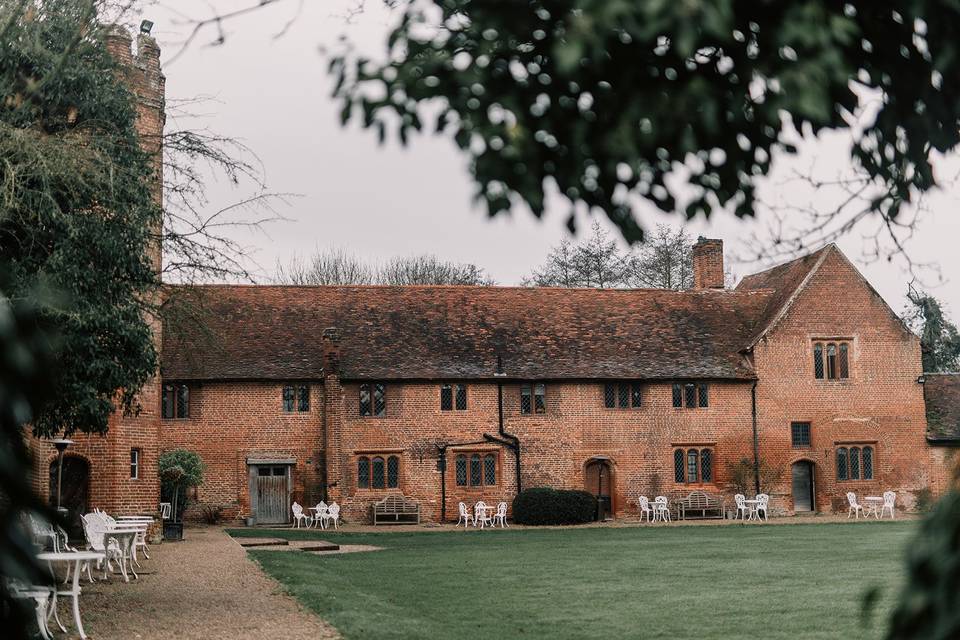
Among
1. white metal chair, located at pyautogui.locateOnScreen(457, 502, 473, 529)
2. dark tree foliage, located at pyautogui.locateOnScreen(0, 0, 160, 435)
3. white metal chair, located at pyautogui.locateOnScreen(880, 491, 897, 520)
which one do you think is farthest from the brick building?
dark tree foliage, located at pyautogui.locateOnScreen(0, 0, 160, 435)

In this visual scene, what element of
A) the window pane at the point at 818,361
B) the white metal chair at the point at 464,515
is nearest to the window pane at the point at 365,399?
the white metal chair at the point at 464,515

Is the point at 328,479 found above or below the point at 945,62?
below

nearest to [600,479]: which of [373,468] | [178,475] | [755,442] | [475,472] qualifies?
[475,472]

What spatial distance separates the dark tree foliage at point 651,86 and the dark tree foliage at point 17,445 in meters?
1.72

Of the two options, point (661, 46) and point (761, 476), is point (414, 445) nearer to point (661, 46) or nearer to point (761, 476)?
point (761, 476)

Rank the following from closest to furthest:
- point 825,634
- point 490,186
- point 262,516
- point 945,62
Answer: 1. point 945,62
2. point 490,186
3. point 825,634
4. point 262,516

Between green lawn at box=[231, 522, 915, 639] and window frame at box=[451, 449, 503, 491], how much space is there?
31.0ft

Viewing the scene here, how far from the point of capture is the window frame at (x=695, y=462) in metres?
41.6

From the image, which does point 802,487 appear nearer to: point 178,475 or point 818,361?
point 818,361

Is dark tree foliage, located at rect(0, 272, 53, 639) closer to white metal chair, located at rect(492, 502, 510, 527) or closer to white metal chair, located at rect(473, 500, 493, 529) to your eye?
white metal chair, located at rect(473, 500, 493, 529)

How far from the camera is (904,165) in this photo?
5066 millimetres

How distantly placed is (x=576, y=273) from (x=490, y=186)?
59.3 m

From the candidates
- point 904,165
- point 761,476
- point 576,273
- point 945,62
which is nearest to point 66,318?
point 904,165

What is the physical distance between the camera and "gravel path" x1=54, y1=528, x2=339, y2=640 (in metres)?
13.0
